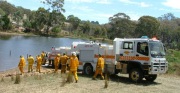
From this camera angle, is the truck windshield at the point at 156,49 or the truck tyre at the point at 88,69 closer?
the truck windshield at the point at 156,49

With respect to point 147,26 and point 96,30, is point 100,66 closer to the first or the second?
point 147,26

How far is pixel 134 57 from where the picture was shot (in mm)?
19859

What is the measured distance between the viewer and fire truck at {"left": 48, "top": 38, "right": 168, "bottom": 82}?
1920 cm

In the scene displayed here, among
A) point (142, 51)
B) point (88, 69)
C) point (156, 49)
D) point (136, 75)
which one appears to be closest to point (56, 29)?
point (88, 69)

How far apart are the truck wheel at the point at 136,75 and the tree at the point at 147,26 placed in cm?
10301

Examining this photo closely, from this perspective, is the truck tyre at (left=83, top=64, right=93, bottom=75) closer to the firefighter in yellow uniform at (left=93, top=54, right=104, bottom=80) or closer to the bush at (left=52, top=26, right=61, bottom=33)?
the firefighter in yellow uniform at (left=93, top=54, right=104, bottom=80)

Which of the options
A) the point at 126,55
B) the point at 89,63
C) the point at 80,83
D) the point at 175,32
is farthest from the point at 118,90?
the point at 175,32

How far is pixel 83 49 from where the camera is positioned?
23203 millimetres

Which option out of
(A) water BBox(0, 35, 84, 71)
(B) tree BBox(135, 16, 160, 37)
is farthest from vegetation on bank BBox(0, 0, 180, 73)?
(A) water BBox(0, 35, 84, 71)

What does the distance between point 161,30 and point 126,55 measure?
11627 cm

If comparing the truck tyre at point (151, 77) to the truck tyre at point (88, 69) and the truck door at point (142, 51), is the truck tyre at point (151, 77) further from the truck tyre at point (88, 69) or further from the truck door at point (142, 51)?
the truck tyre at point (88, 69)

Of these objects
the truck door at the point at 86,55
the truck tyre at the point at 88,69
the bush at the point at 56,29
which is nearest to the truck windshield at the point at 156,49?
the truck door at the point at 86,55

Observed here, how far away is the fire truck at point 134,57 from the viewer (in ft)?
63.0

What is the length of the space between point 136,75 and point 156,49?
6.68 feet
